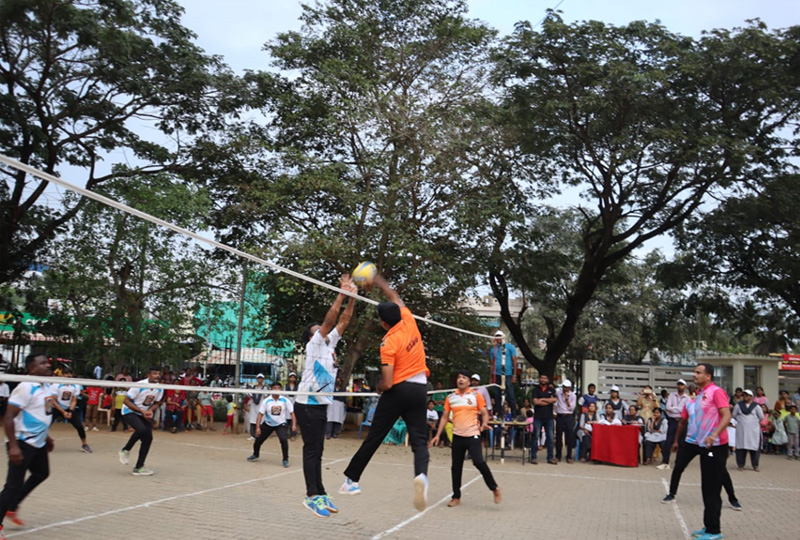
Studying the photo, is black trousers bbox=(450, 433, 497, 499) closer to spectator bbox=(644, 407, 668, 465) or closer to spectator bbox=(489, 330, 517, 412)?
spectator bbox=(489, 330, 517, 412)

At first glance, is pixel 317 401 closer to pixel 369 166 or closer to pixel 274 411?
pixel 274 411

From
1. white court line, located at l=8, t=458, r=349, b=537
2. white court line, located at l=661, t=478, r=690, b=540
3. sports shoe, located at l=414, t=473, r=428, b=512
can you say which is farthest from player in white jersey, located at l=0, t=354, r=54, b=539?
white court line, located at l=661, t=478, r=690, b=540

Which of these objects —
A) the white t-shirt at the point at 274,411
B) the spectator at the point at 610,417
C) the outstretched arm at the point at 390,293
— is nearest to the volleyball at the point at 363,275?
the outstretched arm at the point at 390,293

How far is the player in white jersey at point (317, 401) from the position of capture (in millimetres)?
6344

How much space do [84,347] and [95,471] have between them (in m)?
3.93

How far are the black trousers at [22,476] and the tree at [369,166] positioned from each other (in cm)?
991

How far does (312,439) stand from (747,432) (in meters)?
12.7

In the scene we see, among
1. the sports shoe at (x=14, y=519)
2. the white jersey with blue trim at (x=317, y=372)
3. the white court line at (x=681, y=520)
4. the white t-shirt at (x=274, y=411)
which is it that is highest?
the white jersey with blue trim at (x=317, y=372)

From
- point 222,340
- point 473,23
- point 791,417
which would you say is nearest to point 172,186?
point 222,340

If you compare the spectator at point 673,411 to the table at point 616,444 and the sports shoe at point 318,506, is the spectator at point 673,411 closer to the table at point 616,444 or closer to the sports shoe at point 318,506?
the table at point 616,444

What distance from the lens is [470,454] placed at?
9070 mm

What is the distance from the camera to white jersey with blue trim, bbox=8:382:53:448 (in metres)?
6.56

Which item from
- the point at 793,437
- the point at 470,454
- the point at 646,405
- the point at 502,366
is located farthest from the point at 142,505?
the point at 793,437

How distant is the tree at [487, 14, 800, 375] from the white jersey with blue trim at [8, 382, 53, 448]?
1388cm
